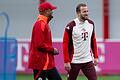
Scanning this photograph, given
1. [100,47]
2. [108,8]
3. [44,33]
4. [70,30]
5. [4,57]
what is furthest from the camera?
[108,8]

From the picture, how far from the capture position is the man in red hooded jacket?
29.4 feet

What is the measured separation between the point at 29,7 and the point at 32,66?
11.1 meters

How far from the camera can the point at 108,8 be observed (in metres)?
19.6

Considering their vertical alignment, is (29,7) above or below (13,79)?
above

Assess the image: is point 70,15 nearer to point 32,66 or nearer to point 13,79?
point 13,79

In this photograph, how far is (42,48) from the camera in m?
8.95

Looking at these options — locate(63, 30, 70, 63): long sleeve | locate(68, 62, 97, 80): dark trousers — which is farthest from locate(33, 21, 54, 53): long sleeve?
locate(68, 62, 97, 80): dark trousers

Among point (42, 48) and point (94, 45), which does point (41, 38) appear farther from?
point (94, 45)

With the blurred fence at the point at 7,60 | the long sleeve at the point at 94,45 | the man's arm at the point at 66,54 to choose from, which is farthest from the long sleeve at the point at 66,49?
the blurred fence at the point at 7,60

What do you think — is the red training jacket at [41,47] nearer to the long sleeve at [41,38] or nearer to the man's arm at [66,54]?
the long sleeve at [41,38]

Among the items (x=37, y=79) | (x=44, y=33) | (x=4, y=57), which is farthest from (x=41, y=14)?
(x=4, y=57)

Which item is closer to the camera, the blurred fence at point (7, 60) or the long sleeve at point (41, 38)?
the long sleeve at point (41, 38)

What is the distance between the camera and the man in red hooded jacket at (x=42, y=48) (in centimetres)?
895

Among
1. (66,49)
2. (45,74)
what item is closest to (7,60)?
(66,49)
